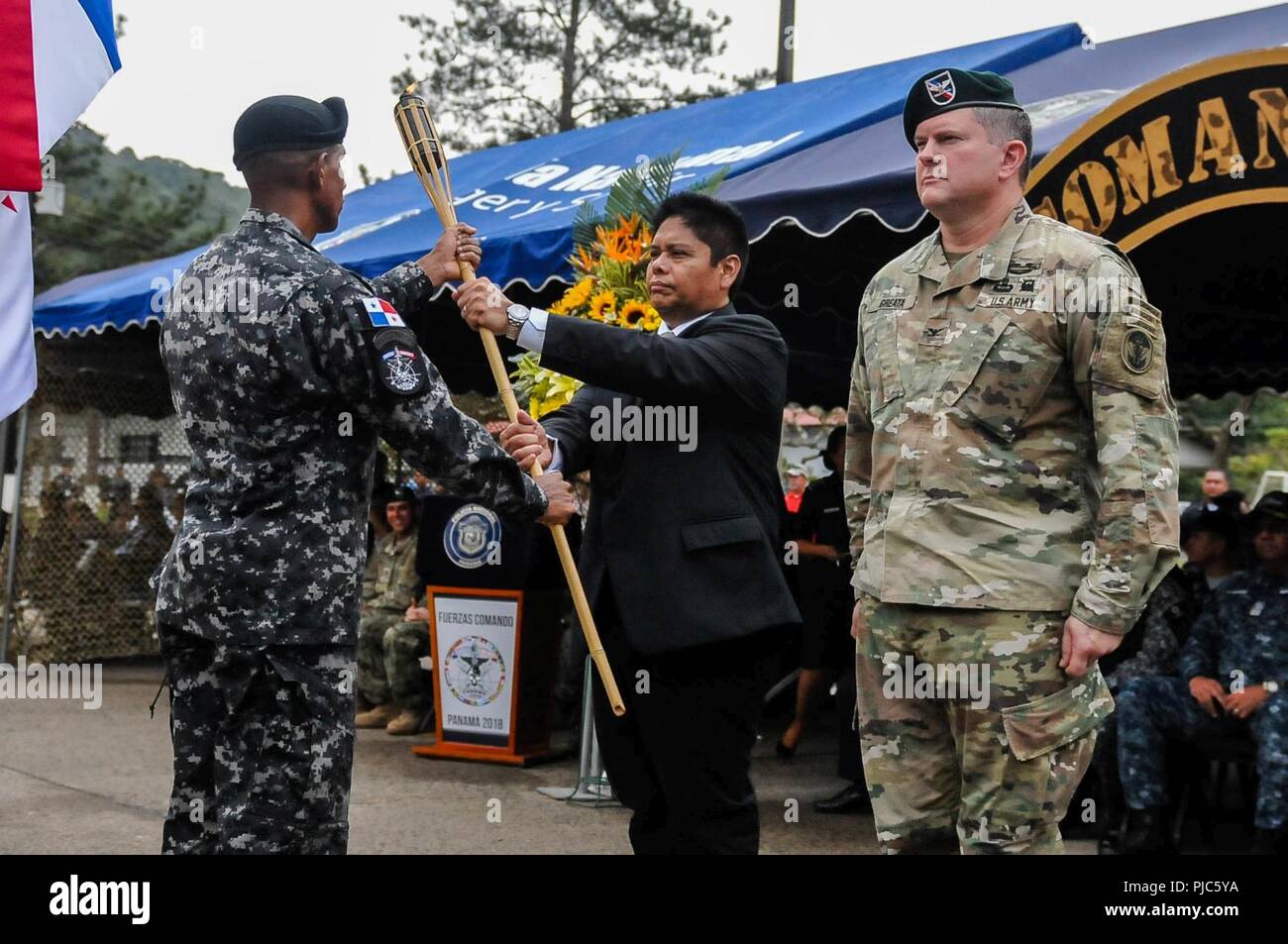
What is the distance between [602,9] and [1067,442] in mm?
25969

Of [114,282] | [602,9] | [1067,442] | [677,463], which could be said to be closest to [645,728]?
[677,463]

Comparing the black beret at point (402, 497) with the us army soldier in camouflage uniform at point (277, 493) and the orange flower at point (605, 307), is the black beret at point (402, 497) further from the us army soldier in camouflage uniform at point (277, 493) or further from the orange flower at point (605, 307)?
the us army soldier in camouflage uniform at point (277, 493)

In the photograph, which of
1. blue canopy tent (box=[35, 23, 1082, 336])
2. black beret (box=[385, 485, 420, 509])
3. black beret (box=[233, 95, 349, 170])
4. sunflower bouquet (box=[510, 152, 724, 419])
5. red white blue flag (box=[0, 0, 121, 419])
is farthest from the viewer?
black beret (box=[385, 485, 420, 509])

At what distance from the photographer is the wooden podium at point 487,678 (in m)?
7.50

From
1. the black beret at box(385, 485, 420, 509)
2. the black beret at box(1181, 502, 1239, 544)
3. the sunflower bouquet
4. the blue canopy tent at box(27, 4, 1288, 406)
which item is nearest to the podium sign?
the black beret at box(385, 485, 420, 509)

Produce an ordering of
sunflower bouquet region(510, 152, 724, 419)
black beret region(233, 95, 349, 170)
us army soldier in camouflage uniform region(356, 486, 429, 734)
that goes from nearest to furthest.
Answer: black beret region(233, 95, 349, 170) → sunflower bouquet region(510, 152, 724, 419) → us army soldier in camouflage uniform region(356, 486, 429, 734)

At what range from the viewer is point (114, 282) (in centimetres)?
1186

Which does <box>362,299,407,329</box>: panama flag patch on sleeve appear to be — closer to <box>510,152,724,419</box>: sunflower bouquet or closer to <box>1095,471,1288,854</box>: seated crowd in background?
<box>510,152,724,419</box>: sunflower bouquet

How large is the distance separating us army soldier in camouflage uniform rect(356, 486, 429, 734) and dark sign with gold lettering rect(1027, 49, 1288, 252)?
16.2 feet

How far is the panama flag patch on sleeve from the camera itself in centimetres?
291

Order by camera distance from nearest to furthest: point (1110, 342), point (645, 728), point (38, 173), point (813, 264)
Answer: point (1110, 342)
point (645, 728)
point (38, 173)
point (813, 264)

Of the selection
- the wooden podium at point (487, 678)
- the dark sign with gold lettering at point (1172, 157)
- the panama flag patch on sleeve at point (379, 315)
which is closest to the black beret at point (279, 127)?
the panama flag patch on sleeve at point (379, 315)

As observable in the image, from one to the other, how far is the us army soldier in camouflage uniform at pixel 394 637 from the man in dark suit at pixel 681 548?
16.3 feet
